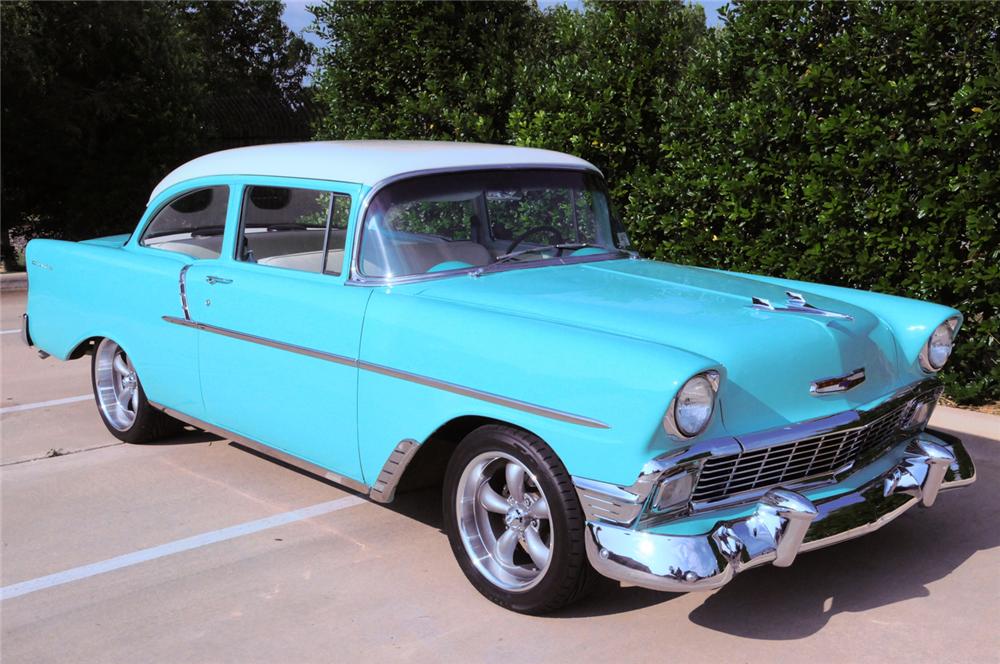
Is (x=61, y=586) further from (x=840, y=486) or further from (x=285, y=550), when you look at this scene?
(x=840, y=486)

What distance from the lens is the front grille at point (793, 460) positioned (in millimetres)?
3375

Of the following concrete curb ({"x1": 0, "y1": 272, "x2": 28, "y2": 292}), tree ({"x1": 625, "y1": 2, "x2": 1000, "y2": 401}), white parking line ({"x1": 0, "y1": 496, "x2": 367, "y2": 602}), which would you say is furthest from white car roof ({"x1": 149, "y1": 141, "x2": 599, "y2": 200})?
concrete curb ({"x1": 0, "y1": 272, "x2": 28, "y2": 292})

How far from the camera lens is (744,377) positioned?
3459 mm

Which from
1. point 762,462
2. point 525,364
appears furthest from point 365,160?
point 762,462

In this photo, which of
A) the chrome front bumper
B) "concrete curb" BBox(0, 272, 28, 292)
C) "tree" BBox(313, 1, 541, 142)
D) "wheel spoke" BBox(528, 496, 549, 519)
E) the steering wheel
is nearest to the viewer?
the chrome front bumper

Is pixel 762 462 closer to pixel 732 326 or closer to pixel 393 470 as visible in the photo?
pixel 732 326

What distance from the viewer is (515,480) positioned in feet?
12.0

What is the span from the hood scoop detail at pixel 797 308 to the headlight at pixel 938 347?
17.7 inches

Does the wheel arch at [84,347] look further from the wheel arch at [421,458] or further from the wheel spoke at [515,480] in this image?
the wheel spoke at [515,480]

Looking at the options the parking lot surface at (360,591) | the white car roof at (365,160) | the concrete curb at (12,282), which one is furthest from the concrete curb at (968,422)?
the concrete curb at (12,282)

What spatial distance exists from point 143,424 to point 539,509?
2930mm

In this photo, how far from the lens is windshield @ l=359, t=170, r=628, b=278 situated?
4.28 meters

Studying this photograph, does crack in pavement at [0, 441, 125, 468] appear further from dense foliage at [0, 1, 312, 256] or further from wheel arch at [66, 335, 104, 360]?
dense foliage at [0, 1, 312, 256]

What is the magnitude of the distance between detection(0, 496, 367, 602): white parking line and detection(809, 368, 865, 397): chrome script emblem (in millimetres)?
2190
